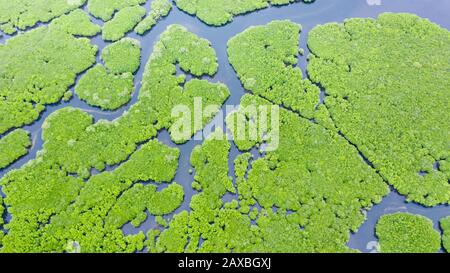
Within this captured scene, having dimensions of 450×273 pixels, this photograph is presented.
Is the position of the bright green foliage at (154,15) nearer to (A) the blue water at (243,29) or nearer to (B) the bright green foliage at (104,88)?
(A) the blue water at (243,29)

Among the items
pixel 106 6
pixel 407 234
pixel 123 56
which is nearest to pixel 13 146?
pixel 123 56

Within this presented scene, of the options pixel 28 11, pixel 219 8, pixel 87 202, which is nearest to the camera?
pixel 87 202

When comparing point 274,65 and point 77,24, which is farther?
point 77,24

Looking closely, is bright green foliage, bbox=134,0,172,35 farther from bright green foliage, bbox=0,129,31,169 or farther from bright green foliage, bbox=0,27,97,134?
bright green foliage, bbox=0,129,31,169

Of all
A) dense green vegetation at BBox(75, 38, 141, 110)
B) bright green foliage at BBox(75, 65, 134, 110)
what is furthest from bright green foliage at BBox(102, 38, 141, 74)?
bright green foliage at BBox(75, 65, 134, 110)

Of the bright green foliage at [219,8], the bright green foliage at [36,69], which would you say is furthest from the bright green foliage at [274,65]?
the bright green foliage at [36,69]

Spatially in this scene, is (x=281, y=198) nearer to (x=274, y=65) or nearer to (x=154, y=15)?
(x=274, y=65)

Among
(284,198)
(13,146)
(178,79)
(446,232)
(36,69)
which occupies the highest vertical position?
(36,69)

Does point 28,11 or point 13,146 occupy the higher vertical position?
point 28,11
